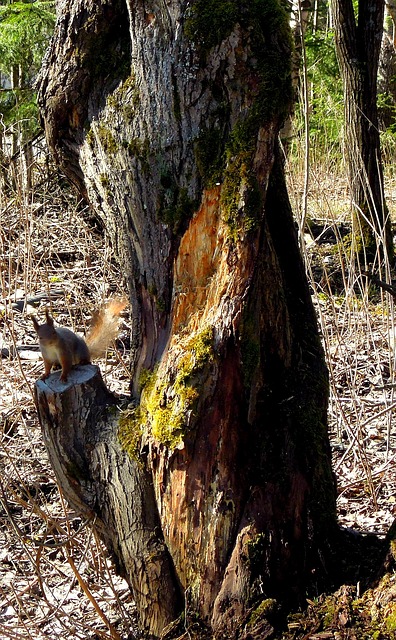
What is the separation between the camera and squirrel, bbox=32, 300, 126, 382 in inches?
107

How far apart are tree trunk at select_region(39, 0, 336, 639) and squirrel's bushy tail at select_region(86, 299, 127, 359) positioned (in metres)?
0.36

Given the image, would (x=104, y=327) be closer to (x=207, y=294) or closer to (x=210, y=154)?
(x=207, y=294)

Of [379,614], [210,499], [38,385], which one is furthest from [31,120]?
[379,614]

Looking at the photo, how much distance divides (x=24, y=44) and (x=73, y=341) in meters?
4.62

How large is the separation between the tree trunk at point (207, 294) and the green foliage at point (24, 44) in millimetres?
3722

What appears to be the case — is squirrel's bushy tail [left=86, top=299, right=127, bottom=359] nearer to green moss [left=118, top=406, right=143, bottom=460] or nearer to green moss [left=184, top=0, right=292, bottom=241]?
green moss [left=118, top=406, right=143, bottom=460]

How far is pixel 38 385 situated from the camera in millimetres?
2572

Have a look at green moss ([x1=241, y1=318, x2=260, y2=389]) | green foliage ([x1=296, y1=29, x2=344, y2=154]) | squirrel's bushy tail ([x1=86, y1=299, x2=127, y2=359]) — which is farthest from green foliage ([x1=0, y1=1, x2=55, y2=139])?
green moss ([x1=241, y1=318, x2=260, y2=389])

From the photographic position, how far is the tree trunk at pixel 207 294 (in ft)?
7.48

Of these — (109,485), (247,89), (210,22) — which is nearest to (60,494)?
(109,485)

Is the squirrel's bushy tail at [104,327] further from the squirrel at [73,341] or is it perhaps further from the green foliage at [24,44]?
the green foliage at [24,44]

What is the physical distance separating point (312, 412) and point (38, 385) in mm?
1003

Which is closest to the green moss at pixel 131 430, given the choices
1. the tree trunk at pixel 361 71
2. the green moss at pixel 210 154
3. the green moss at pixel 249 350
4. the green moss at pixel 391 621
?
the green moss at pixel 249 350

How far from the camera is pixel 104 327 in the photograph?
9.85 ft
